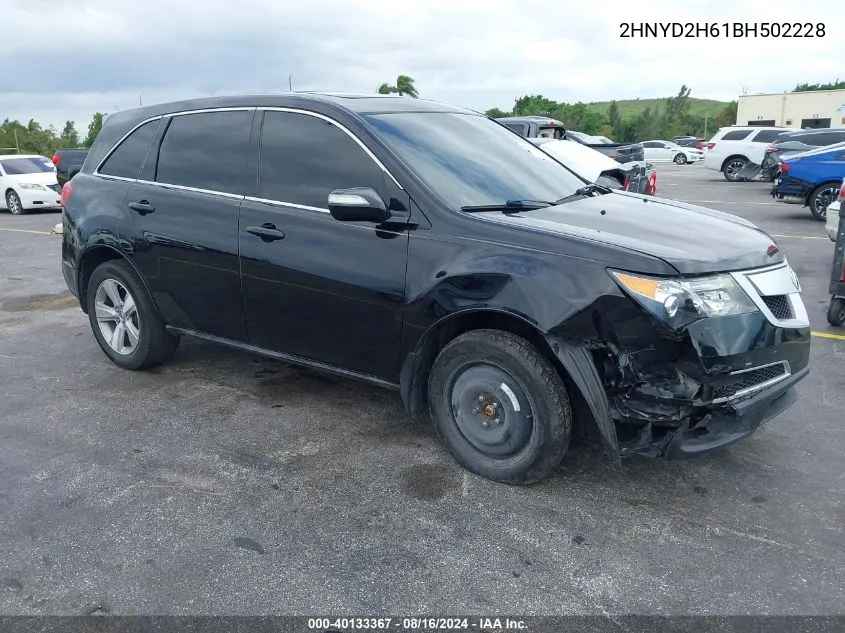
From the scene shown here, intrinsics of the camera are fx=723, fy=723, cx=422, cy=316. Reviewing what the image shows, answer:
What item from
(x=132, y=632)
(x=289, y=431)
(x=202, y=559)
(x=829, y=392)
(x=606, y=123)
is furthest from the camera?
(x=606, y=123)

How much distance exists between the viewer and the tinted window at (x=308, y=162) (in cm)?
386

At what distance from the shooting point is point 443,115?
4453 mm

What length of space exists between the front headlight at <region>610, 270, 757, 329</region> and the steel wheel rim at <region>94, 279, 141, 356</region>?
11.4ft

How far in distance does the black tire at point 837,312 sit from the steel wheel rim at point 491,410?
158 inches

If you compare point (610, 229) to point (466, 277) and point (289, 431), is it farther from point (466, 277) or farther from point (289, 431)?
point (289, 431)

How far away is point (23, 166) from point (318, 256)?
56.3ft

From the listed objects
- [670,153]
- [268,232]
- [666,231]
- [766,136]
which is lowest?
[268,232]

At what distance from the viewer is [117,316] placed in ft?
17.0

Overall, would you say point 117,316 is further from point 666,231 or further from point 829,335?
point 829,335

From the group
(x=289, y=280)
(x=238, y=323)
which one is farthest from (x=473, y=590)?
(x=238, y=323)

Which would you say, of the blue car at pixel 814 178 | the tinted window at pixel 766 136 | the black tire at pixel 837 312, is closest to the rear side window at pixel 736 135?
the tinted window at pixel 766 136

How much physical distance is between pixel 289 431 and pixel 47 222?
548 inches

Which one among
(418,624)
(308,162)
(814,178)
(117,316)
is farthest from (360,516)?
(814,178)

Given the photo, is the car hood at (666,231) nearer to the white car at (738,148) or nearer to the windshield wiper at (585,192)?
the windshield wiper at (585,192)
